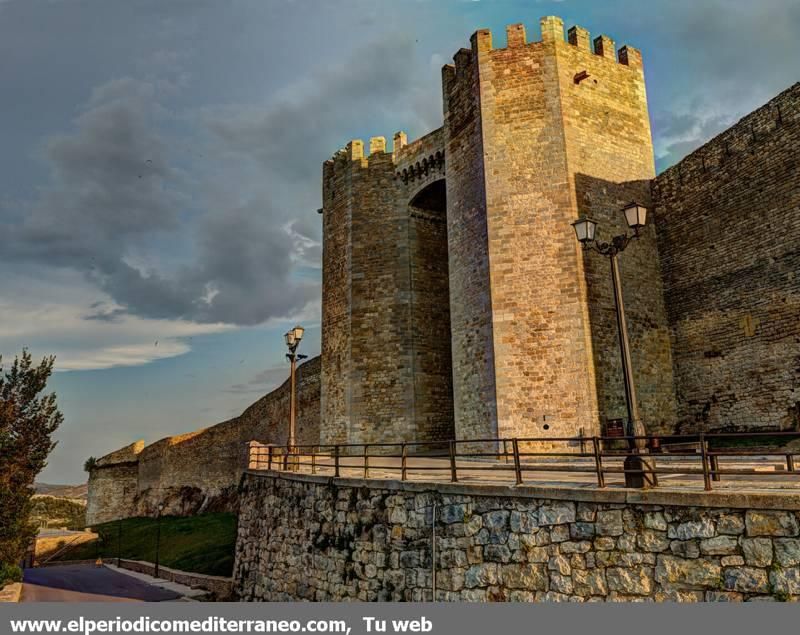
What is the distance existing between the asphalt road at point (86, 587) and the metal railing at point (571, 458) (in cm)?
611

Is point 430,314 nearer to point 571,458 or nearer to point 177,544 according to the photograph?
point 571,458

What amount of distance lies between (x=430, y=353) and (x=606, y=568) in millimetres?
14823

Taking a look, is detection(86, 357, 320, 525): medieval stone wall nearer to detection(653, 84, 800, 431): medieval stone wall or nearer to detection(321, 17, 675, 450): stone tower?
detection(321, 17, 675, 450): stone tower

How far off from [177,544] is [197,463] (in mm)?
11166

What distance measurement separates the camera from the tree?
17.0m

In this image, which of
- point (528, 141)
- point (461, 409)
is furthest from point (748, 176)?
point (461, 409)

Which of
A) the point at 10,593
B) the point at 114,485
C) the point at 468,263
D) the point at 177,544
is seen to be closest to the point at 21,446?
the point at 10,593

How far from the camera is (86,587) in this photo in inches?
853

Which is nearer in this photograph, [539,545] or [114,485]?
[539,545]

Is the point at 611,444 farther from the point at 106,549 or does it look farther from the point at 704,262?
the point at 106,549

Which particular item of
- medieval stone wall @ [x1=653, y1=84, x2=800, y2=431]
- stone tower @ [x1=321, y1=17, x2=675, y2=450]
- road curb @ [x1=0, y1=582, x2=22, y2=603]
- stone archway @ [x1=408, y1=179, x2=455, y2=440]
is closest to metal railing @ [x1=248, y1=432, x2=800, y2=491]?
stone tower @ [x1=321, y1=17, x2=675, y2=450]

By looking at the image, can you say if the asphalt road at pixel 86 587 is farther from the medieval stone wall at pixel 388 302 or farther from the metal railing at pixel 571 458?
the medieval stone wall at pixel 388 302

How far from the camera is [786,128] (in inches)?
547

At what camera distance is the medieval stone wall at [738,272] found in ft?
44.8
